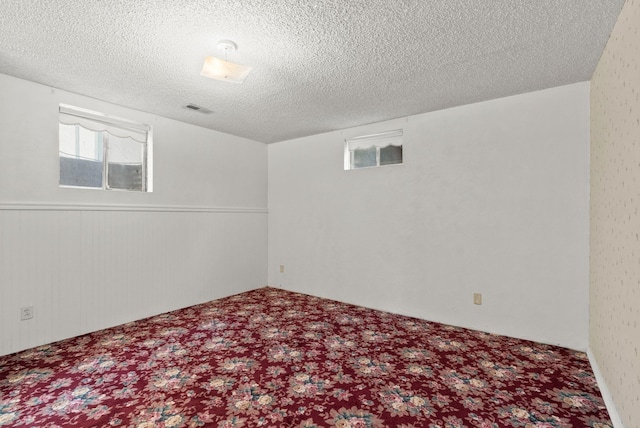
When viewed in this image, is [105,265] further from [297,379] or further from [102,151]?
[297,379]

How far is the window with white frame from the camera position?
3.96 m

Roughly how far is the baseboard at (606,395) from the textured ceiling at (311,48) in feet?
7.64

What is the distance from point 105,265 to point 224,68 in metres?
2.53

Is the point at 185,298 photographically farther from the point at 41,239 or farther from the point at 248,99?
the point at 248,99

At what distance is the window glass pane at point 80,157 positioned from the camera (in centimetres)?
310

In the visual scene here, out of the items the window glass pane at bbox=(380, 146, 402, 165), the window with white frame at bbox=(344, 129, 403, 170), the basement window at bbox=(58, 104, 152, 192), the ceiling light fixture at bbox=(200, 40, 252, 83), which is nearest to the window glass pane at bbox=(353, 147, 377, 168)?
the window with white frame at bbox=(344, 129, 403, 170)

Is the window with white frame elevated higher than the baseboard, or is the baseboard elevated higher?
the window with white frame

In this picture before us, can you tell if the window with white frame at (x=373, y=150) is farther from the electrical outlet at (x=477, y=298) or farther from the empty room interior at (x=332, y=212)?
the electrical outlet at (x=477, y=298)

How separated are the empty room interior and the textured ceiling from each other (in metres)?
0.02

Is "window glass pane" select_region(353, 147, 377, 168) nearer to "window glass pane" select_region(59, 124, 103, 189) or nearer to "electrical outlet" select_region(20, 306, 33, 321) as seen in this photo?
"window glass pane" select_region(59, 124, 103, 189)

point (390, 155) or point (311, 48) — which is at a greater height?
point (311, 48)

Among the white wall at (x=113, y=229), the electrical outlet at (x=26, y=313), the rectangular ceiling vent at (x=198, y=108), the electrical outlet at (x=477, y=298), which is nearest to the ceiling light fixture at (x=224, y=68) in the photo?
the rectangular ceiling vent at (x=198, y=108)

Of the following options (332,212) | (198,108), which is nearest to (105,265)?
(198,108)

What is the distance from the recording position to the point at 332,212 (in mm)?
4445
